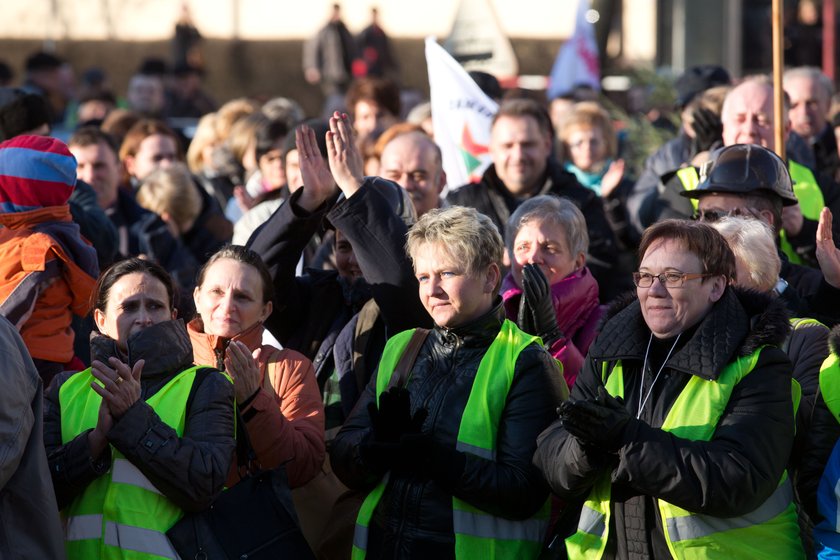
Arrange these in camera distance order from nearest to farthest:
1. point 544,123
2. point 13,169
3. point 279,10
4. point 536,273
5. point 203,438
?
1. point 203,438
2. point 536,273
3. point 13,169
4. point 544,123
5. point 279,10

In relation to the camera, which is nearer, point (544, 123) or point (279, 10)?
point (544, 123)

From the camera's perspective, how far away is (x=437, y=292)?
4.95 m

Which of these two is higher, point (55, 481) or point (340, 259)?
point (340, 259)

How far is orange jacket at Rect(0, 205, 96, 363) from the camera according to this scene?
562 centimetres

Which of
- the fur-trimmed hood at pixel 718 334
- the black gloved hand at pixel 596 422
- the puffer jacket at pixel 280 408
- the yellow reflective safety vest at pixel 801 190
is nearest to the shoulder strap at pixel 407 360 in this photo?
the puffer jacket at pixel 280 408

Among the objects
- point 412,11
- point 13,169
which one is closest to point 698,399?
point 13,169

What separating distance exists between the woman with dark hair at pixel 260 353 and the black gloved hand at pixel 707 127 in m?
3.30

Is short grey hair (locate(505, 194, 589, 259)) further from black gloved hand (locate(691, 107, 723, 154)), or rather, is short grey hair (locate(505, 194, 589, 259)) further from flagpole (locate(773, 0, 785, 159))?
black gloved hand (locate(691, 107, 723, 154))

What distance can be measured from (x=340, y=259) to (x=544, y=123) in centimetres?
175

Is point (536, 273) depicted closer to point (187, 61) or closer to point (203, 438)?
point (203, 438)

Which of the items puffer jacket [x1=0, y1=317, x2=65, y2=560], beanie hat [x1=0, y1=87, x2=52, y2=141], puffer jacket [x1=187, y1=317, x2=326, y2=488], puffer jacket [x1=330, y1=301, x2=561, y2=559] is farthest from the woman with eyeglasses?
beanie hat [x1=0, y1=87, x2=52, y2=141]

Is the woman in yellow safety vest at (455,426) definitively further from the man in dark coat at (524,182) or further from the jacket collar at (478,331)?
the man in dark coat at (524,182)

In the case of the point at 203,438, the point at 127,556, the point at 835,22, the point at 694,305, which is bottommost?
the point at 127,556

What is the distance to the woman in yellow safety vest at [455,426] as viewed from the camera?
4.67 m
